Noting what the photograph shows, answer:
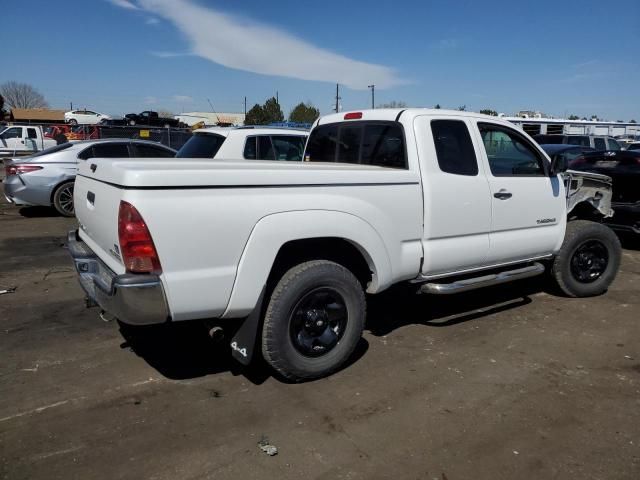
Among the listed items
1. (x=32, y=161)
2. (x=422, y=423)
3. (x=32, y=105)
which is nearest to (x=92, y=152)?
(x=32, y=161)

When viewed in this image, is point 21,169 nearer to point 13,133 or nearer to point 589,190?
point 589,190

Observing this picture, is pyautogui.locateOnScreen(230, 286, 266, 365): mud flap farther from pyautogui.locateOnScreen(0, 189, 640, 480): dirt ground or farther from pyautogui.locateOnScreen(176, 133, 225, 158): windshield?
pyautogui.locateOnScreen(176, 133, 225, 158): windshield

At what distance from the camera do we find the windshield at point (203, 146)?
7.65 meters

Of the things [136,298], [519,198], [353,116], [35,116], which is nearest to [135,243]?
[136,298]

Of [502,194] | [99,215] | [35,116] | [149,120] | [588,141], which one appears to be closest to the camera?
[99,215]

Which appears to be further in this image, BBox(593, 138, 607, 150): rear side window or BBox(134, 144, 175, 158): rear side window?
BBox(593, 138, 607, 150): rear side window

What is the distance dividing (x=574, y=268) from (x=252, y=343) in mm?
4013

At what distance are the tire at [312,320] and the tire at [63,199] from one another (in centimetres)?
815

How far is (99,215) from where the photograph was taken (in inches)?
135

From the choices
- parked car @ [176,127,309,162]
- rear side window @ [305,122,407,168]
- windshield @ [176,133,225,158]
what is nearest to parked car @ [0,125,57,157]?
windshield @ [176,133,225,158]

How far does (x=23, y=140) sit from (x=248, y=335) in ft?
87.3

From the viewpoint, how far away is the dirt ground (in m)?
2.85

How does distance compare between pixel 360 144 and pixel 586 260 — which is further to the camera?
pixel 586 260

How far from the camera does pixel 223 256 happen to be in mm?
3172
